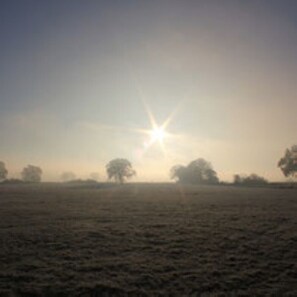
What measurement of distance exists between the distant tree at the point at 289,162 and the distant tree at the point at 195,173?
2712 cm

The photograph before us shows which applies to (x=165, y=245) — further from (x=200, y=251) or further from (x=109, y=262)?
(x=109, y=262)

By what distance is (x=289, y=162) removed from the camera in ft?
405

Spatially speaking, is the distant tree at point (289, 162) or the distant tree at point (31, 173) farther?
the distant tree at point (31, 173)

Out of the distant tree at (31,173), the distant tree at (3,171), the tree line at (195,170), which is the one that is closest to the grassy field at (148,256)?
the tree line at (195,170)

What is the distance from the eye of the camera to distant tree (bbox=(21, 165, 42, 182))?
623 feet

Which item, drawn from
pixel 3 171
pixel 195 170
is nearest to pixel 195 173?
pixel 195 170

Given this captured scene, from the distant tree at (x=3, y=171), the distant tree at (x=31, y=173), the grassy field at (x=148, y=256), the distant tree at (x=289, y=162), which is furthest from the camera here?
the distant tree at (x=31, y=173)

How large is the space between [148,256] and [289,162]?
402ft

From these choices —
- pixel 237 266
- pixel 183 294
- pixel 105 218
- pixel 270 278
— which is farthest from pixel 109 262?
pixel 105 218

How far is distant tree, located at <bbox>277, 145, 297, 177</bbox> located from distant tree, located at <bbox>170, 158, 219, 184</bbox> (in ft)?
89.0

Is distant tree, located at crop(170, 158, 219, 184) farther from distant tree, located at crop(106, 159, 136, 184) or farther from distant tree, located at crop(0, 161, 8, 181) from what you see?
distant tree, located at crop(0, 161, 8, 181)

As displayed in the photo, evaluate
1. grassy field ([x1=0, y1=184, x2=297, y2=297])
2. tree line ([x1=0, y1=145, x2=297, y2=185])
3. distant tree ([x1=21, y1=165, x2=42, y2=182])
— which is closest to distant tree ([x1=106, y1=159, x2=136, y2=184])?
tree line ([x1=0, y1=145, x2=297, y2=185])

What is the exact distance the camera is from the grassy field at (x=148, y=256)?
11.6 meters

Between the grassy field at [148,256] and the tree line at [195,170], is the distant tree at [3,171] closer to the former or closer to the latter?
the tree line at [195,170]
